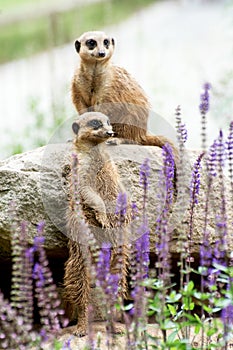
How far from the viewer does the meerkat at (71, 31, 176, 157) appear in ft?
15.6

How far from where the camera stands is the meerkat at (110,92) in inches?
187

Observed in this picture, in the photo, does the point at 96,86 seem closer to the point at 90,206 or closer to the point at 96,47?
the point at 96,47

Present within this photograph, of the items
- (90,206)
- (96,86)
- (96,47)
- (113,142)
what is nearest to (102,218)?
(90,206)

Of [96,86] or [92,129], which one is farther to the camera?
[96,86]

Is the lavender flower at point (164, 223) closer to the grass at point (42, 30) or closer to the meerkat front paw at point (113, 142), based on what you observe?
the meerkat front paw at point (113, 142)

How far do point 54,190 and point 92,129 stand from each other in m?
0.45

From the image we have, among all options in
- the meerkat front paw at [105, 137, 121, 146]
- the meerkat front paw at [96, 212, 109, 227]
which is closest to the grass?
the meerkat front paw at [105, 137, 121, 146]

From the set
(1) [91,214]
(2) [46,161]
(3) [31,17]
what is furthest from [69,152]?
(3) [31,17]

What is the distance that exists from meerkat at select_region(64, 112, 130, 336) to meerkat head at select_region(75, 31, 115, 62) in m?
0.83

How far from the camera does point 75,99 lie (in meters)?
4.94

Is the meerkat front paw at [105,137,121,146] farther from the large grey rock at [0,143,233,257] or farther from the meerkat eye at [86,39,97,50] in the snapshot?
the meerkat eye at [86,39,97,50]

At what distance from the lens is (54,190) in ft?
13.7

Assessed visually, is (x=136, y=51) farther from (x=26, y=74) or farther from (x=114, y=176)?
(x=114, y=176)

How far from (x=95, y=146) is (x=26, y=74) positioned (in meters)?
8.42
